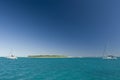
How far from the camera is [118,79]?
40.8m

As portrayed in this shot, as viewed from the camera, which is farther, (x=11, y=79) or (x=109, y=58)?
(x=109, y=58)

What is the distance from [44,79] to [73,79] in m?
4.65

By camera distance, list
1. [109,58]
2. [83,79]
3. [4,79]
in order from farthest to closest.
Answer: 1. [109,58]
2. [83,79]
3. [4,79]

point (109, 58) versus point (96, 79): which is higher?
point (109, 58)

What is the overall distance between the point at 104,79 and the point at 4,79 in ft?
51.0

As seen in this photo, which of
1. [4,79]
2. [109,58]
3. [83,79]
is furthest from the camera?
[109,58]

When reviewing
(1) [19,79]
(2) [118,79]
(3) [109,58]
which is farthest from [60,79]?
(3) [109,58]

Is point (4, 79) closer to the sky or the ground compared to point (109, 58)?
closer to the ground

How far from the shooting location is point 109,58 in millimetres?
185875

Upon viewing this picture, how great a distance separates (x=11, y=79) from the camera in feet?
125

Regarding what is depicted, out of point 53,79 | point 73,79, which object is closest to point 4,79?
point 53,79

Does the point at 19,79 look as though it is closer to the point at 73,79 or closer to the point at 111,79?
the point at 73,79

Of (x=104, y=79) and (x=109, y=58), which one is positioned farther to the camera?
(x=109, y=58)

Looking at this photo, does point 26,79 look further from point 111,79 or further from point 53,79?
point 111,79
